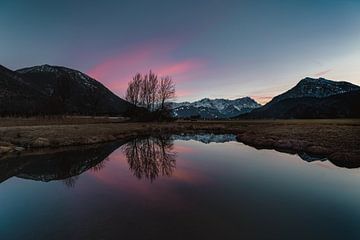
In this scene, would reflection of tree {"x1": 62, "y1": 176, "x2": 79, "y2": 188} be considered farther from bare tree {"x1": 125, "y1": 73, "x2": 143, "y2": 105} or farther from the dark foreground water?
bare tree {"x1": 125, "y1": 73, "x2": 143, "y2": 105}

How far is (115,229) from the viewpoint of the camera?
34.0ft

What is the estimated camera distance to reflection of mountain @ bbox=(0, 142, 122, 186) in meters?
20.8

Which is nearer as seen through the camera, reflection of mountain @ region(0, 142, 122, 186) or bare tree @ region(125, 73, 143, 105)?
reflection of mountain @ region(0, 142, 122, 186)

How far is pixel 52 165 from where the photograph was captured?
24.6m

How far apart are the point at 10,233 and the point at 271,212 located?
464 inches

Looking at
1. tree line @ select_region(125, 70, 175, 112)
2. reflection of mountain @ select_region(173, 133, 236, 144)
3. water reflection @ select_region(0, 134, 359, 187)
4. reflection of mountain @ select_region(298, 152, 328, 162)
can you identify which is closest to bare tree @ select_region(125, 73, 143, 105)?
tree line @ select_region(125, 70, 175, 112)

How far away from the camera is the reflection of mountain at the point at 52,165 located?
20.8 meters

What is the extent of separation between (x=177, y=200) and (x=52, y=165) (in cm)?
1603

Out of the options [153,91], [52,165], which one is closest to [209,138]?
[52,165]

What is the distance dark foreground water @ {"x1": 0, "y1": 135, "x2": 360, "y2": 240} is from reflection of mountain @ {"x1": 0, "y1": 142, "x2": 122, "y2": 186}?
3.4 inches

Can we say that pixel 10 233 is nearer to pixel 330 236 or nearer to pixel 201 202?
pixel 201 202

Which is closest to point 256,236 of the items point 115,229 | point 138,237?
point 138,237

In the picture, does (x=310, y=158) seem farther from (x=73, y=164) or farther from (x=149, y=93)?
(x=149, y=93)

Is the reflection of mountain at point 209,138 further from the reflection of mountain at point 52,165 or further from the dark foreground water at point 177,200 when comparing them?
the dark foreground water at point 177,200
